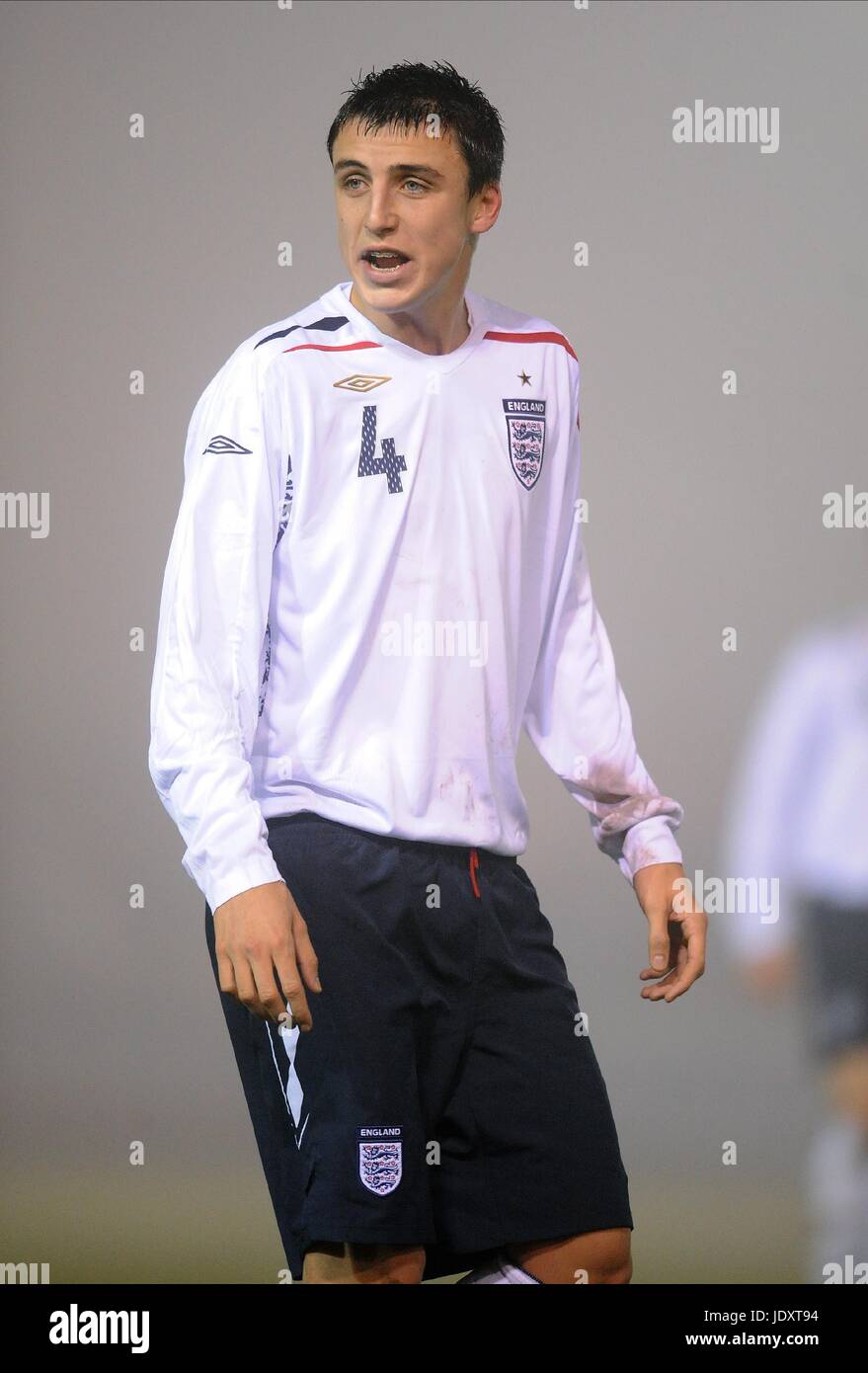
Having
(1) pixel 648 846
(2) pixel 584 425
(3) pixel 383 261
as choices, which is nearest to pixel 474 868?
(1) pixel 648 846

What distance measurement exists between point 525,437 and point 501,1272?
3.74ft

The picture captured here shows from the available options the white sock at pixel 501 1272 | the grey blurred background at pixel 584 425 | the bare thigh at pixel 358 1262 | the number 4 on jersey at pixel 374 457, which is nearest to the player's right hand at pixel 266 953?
the bare thigh at pixel 358 1262

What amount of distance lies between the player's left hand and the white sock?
0.40 meters

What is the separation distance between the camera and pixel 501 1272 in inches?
92.0

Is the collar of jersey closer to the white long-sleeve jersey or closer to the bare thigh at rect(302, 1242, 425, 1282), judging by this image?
the white long-sleeve jersey

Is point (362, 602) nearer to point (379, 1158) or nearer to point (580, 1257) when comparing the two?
point (379, 1158)

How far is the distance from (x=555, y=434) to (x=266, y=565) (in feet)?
1.72

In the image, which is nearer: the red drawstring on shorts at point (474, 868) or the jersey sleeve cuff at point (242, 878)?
the jersey sleeve cuff at point (242, 878)

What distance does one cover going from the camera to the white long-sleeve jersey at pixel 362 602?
222 cm

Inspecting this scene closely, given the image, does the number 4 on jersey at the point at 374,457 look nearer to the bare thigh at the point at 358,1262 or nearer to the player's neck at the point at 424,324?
the player's neck at the point at 424,324

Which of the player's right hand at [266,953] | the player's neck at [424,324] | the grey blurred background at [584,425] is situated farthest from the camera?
the grey blurred background at [584,425]

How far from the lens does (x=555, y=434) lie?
101 inches

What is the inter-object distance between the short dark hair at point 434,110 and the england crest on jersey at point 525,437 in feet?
1.07
